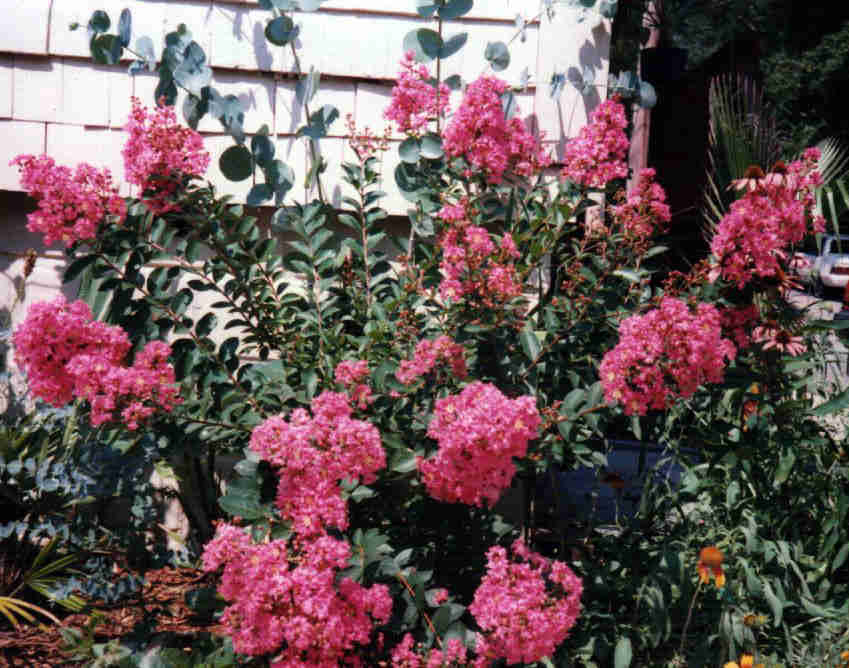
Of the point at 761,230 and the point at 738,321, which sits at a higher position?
the point at 761,230

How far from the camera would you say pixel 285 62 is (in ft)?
9.17

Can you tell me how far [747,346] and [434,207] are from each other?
37.4 inches

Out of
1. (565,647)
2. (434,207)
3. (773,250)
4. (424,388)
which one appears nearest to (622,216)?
(773,250)

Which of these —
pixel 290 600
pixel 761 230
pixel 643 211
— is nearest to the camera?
pixel 290 600

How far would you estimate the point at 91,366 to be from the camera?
1729 mm

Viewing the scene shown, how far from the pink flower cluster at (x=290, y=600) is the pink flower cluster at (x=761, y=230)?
114cm

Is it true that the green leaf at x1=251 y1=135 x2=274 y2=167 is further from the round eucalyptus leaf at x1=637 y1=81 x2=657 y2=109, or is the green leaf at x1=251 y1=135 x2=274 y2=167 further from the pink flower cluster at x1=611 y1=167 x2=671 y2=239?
the round eucalyptus leaf at x1=637 y1=81 x2=657 y2=109

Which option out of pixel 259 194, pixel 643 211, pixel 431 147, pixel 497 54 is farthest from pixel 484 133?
pixel 259 194

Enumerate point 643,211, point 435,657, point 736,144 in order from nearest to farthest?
1. point 435,657
2. point 643,211
3. point 736,144

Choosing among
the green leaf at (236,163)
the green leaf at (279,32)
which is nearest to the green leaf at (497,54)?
the green leaf at (279,32)

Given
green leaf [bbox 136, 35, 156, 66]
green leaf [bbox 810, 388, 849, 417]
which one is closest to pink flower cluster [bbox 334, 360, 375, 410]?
green leaf [bbox 810, 388, 849, 417]

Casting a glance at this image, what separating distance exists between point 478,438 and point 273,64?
1.76 meters

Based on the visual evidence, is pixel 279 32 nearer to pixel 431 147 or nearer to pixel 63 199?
pixel 431 147

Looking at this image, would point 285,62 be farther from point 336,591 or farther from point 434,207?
point 336,591
